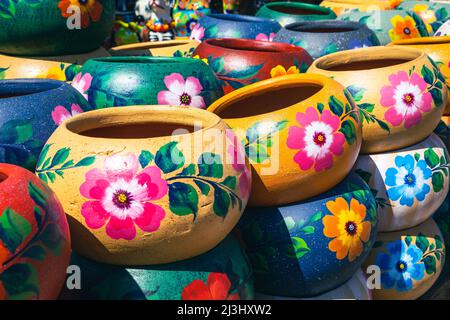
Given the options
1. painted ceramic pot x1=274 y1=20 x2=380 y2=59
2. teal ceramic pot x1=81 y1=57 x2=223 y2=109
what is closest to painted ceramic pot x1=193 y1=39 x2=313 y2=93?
teal ceramic pot x1=81 y1=57 x2=223 y2=109

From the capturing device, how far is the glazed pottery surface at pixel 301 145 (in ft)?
6.44

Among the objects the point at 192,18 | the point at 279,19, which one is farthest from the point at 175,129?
the point at 192,18

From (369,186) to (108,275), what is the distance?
4.00ft

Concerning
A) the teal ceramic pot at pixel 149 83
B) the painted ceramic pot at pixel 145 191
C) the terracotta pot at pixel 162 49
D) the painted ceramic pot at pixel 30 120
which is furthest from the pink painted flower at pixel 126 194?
the terracotta pot at pixel 162 49

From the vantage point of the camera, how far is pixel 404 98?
95.3 inches

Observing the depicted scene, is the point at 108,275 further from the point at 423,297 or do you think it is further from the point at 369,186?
the point at 423,297

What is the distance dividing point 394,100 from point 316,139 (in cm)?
58

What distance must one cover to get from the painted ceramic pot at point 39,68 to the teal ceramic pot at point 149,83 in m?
0.34

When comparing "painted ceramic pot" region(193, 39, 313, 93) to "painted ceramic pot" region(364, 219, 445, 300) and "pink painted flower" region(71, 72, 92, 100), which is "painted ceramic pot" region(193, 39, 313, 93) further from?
"painted ceramic pot" region(364, 219, 445, 300)

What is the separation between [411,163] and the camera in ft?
8.25

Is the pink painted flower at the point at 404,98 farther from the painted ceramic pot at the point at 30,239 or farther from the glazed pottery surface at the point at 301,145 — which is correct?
the painted ceramic pot at the point at 30,239

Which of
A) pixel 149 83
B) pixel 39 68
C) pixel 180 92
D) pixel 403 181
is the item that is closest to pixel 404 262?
pixel 403 181

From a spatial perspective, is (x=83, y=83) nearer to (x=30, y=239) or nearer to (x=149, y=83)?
(x=149, y=83)

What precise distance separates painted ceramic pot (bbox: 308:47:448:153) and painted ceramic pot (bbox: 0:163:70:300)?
53.6 inches
